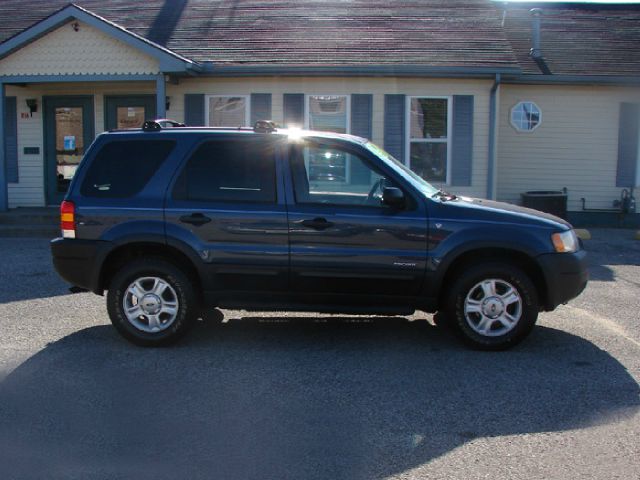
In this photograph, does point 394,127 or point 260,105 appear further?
point 260,105

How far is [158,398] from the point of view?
504cm

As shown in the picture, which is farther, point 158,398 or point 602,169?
point 602,169

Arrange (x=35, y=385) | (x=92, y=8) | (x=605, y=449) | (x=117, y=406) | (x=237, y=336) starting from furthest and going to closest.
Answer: (x=92, y=8) < (x=237, y=336) < (x=35, y=385) < (x=117, y=406) < (x=605, y=449)

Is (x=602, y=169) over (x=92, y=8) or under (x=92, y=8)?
under

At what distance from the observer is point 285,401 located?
4996 millimetres

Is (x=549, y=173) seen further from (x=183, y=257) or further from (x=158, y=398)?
(x=158, y=398)

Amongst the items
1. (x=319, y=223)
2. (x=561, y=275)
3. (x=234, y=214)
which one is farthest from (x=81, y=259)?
(x=561, y=275)

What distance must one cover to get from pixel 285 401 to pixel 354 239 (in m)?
1.62

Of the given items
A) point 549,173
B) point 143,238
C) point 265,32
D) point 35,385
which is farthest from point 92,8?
point 35,385

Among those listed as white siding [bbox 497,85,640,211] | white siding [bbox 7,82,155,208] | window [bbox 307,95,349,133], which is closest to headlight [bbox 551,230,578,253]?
window [bbox 307,95,349,133]

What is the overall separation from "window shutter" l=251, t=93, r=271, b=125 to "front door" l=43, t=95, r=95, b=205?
368cm

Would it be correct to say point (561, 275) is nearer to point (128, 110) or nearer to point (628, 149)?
point (628, 149)

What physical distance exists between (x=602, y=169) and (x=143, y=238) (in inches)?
463

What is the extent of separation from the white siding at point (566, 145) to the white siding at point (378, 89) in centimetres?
118
